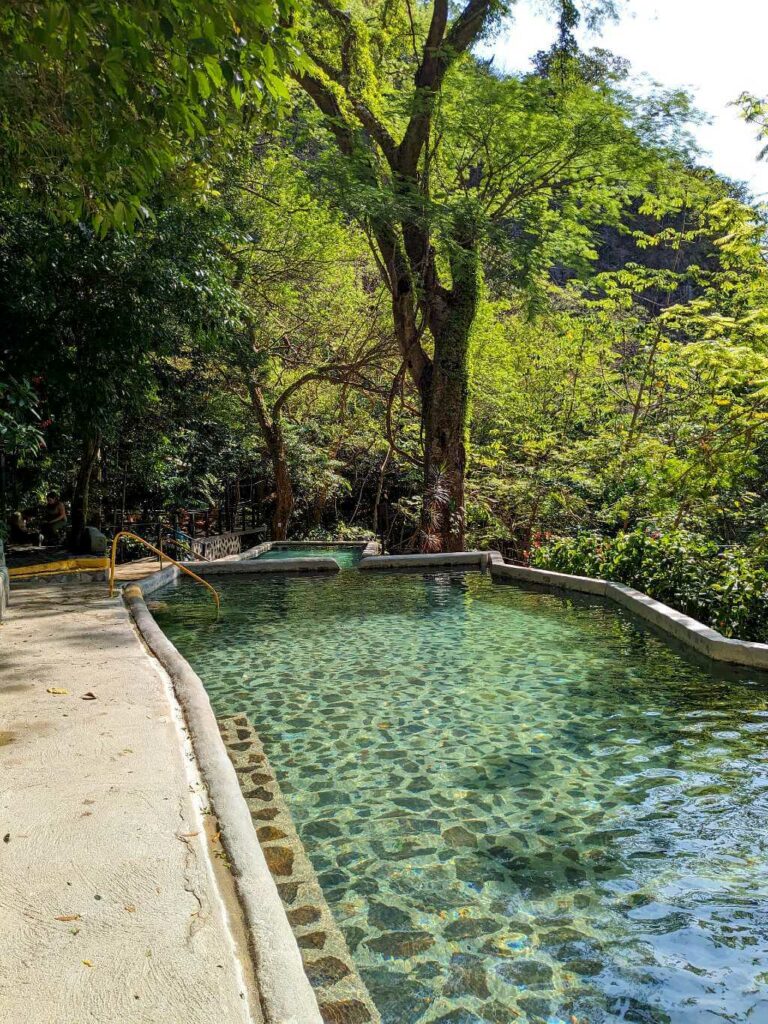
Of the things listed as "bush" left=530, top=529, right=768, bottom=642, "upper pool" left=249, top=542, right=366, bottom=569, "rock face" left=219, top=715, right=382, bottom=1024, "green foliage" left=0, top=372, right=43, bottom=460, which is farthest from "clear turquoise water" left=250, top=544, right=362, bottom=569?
"rock face" left=219, top=715, right=382, bottom=1024

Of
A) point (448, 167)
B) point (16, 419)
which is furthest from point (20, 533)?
point (448, 167)

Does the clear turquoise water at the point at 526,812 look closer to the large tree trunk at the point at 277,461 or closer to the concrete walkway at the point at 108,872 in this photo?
the concrete walkway at the point at 108,872

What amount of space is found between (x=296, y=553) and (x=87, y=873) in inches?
544

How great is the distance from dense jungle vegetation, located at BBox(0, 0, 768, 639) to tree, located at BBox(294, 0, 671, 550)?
0.06 meters

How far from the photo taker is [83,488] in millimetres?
12398

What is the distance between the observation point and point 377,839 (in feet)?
10.9

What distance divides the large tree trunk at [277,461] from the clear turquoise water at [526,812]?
10214mm

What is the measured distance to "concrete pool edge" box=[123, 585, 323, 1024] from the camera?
192cm

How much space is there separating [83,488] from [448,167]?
A: 9.11 metres

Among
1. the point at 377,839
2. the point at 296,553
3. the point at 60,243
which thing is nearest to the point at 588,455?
the point at 296,553

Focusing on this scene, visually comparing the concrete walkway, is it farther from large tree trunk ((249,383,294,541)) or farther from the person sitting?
large tree trunk ((249,383,294,541))

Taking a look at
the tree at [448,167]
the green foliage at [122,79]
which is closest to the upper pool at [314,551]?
the tree at [448,167]

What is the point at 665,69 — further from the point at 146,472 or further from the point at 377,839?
the point at 377,839

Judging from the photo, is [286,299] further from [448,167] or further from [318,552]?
[318,552]
